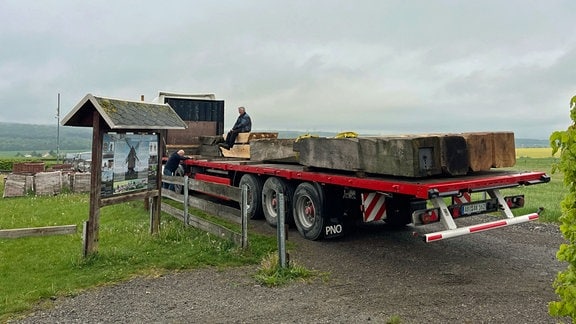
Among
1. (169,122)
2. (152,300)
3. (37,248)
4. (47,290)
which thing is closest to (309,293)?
(152,300)

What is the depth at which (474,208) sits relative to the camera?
21.3ft

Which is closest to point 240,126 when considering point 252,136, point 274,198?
point 252,136

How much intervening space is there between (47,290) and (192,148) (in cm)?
924

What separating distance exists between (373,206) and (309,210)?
1355mm

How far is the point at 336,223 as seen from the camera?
309 inches

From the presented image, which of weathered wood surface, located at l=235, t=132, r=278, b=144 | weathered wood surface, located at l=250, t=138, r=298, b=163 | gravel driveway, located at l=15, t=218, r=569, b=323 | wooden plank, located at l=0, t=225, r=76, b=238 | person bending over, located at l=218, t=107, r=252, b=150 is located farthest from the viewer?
person bending over, located at l=218, t=107, r=252, b=150

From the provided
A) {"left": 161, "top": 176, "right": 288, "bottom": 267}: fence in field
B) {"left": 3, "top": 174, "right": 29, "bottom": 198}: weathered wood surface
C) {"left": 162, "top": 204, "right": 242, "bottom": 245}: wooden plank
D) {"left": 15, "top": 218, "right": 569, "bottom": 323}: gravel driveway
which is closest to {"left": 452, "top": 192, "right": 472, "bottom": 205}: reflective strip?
{"left": 15, "top": 218, "right": 569, "bottom": 323}: gravel driveway

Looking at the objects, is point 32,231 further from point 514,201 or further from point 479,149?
point 514,201

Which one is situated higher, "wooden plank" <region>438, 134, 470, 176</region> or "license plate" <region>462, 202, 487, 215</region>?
"wooden plank" <region>438, 134, 470, 176</region>

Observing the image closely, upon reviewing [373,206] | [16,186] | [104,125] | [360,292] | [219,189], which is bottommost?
[360,292]

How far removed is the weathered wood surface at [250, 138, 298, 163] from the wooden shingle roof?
2.25m

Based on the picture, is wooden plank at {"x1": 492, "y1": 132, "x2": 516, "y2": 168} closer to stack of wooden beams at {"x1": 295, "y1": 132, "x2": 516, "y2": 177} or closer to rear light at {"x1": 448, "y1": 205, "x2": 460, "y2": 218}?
stack of wooden beams at {"x1": 295, "y1": 132, "x2": 516, "y2": 177}

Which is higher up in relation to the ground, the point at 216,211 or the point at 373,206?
the point at 373,206

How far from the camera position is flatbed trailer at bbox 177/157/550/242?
19.1 feet
